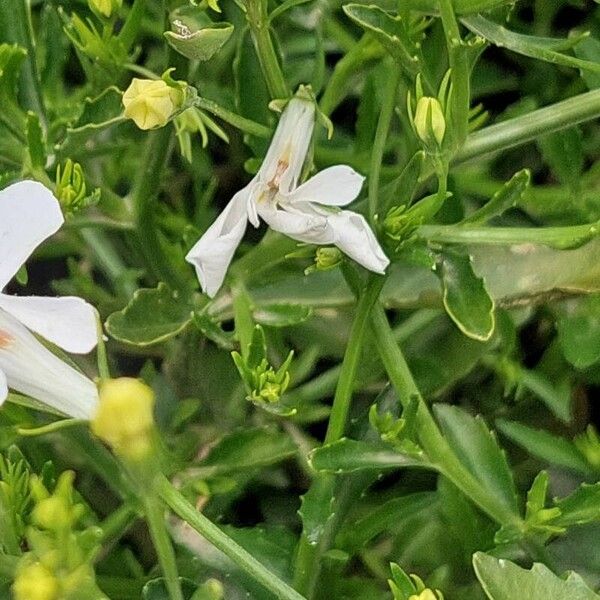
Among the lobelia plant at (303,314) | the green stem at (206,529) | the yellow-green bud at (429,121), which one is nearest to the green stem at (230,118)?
the lobelia plant at (303,314)

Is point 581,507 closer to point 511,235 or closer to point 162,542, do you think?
point 511,235

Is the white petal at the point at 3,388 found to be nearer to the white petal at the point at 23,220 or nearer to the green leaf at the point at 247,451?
the white petal at the point at 23,220

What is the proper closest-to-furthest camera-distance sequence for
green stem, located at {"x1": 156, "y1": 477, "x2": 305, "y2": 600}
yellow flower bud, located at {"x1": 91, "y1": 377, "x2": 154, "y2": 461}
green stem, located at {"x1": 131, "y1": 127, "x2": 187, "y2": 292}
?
yellow flower bud, located at {"x1": 91, "y1": 377, "x2": 154, "y2": 461} → green stem, located at {"x1": 156, "y1": 477, "x2": 305, "y2": 600} → green stem, located at {"x1": 131, "y1": 127, "x2": 187, "y2": 292}

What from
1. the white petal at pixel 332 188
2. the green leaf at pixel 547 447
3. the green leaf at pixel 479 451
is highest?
the white petal at pixel 332 188

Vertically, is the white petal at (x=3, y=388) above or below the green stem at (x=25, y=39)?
below

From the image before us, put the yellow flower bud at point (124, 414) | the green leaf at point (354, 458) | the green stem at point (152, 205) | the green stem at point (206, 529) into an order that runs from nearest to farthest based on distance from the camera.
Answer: the yellow flower bud at point (124, 414) < the green stem at point (206, 529) < the green leaf at point (354, 458) < the green stem at point (152, 205)

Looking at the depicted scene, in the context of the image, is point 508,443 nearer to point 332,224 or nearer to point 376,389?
point 376,389

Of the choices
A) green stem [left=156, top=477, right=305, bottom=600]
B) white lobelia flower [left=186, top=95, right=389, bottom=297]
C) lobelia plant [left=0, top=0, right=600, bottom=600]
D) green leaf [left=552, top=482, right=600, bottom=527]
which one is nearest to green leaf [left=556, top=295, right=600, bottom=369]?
lobelia plant [left=0, top=0, right=600, bottom=600]

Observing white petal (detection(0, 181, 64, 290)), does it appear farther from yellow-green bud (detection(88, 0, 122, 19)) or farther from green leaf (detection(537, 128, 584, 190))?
green leaf (detection(537, 128, 584, 190))

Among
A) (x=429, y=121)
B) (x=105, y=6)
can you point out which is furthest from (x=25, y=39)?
(x=429, y=121)
